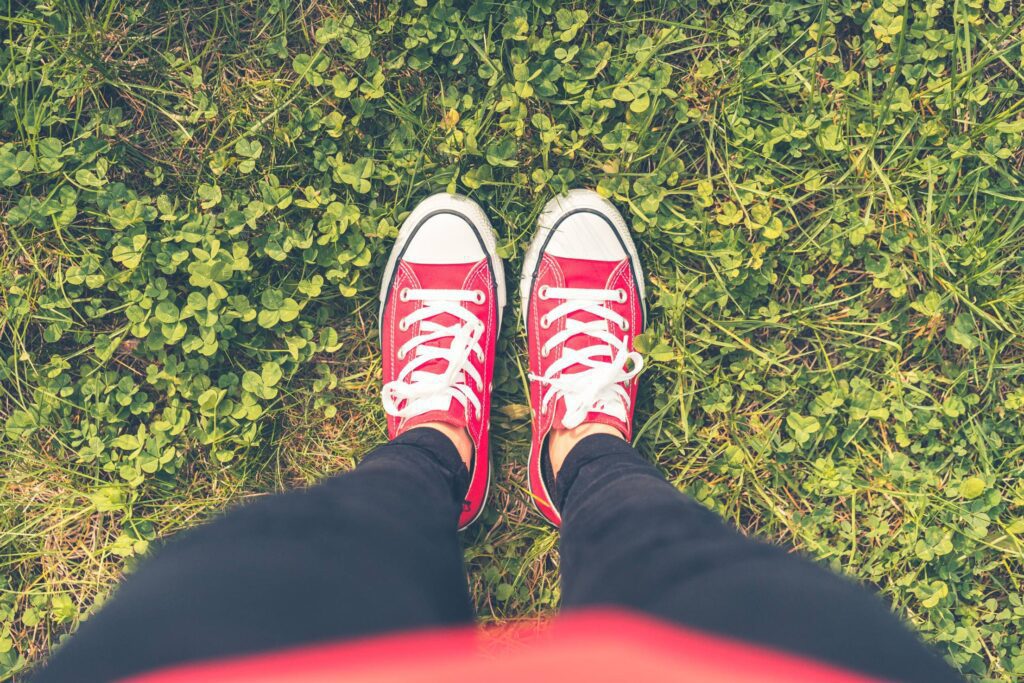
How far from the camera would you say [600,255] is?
211 centimetres

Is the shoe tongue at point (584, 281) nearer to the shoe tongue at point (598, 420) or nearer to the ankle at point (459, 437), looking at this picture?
the shoe tongue at point (598, 420)

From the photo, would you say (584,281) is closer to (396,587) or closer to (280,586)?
(396,587)

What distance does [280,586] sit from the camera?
3.39 feet

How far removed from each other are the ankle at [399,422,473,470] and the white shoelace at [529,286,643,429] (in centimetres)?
28

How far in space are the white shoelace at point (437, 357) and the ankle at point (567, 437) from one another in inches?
10.9

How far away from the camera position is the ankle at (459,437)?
6.57ft

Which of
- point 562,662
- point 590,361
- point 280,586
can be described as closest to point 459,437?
point 590,361

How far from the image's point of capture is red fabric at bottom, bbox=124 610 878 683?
2.57 feet

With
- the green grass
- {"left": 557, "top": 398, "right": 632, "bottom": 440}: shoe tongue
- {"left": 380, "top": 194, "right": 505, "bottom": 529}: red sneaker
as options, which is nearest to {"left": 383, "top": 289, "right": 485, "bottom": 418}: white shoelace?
{"left": 380, "top": 194, "right": 505, "bottom": 529}: red sneaker

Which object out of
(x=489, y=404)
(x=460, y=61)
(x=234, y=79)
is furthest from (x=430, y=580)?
(x=234, y=79)

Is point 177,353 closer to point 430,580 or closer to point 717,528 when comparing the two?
point 430,580

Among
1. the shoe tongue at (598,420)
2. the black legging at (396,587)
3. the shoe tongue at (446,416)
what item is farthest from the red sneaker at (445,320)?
the black legging at (396,587)

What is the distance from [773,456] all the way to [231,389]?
1.84 metres

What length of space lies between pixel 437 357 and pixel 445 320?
0.14 metres
